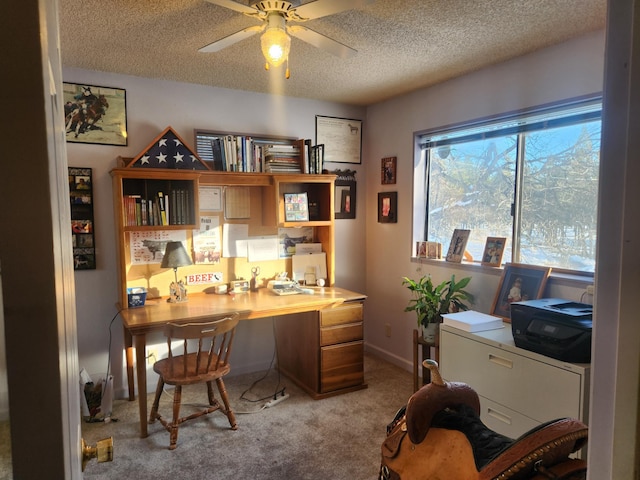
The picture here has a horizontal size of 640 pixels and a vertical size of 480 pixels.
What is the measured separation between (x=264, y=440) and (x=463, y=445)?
5.81 ft

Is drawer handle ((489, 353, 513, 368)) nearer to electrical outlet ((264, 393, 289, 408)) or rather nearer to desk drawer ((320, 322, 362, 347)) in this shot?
desk drawer ((320, 322, 362, 347))

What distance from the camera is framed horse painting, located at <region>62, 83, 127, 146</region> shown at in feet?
9.73

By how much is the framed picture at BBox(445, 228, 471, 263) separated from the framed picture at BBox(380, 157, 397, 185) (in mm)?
820

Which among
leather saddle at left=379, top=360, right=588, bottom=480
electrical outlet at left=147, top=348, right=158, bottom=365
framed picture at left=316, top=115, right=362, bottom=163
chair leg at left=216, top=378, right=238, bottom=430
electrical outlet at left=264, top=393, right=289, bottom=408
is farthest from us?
framed picture at left=316, top=115, right=362, bottom=163

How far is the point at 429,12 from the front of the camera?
2.12 m

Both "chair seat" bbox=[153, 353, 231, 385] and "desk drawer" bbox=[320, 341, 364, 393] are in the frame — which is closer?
"chair seat" bbox=[153, 353, 231, 385]

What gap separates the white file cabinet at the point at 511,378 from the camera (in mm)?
1967

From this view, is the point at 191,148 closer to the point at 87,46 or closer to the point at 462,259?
the point at 87,46

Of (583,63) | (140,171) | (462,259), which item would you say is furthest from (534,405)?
(140,171)

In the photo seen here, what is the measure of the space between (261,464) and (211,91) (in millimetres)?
2702

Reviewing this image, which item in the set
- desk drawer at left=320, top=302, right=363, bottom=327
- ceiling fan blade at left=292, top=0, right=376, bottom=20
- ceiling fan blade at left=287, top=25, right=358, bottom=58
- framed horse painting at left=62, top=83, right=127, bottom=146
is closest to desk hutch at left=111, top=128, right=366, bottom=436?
desk drawer at left=320, top=302, right=363, bottom=327

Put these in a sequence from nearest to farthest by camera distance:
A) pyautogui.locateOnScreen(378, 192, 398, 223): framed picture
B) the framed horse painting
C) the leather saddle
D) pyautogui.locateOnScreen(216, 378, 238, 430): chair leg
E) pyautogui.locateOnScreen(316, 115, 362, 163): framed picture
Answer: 1. the leather saddle
2. pyautogui.locateOnScreen(216, 378, 238, 430): chair leg
3. the framed horse painting
4. pyautogui.locateOnScreen(378, 192, 398, 223): framed picture
5. pyautogui.locateOnScreen(316, 115, 362, 163): framed picture

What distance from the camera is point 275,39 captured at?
1.90m

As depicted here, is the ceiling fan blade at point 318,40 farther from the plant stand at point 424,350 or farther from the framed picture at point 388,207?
the plant stand at point 424,350
